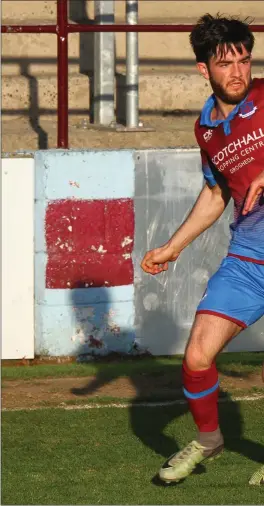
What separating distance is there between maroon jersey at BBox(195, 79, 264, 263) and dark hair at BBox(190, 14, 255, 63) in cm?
23

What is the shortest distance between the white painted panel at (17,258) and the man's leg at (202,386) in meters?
3.29

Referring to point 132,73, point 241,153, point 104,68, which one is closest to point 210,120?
point 241,153

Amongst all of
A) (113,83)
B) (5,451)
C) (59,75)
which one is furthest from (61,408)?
(113,83)

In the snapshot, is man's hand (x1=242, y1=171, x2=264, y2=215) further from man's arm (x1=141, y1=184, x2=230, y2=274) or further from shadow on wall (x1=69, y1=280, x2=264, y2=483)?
shadow on wall (x1=69, y1=280, x2=264, y2=483)

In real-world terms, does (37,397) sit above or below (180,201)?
below

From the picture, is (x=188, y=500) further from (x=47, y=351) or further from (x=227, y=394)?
(x=47, y=351)

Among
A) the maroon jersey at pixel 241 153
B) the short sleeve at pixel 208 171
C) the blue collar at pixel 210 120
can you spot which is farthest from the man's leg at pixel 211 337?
the blue collar at pixel 210 120

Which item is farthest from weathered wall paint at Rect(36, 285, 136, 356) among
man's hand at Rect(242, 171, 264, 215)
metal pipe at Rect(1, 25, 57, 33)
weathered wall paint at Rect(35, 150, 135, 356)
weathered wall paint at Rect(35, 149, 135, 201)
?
man's hand at Rect(242, 171, 264, 215)

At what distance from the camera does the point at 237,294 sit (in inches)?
218

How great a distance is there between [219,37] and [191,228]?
3.26ft

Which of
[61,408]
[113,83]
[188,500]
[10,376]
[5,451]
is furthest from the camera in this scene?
[113,83]

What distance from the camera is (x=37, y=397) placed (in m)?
7.87

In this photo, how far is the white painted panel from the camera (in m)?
8.67

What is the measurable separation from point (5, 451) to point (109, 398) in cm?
143
